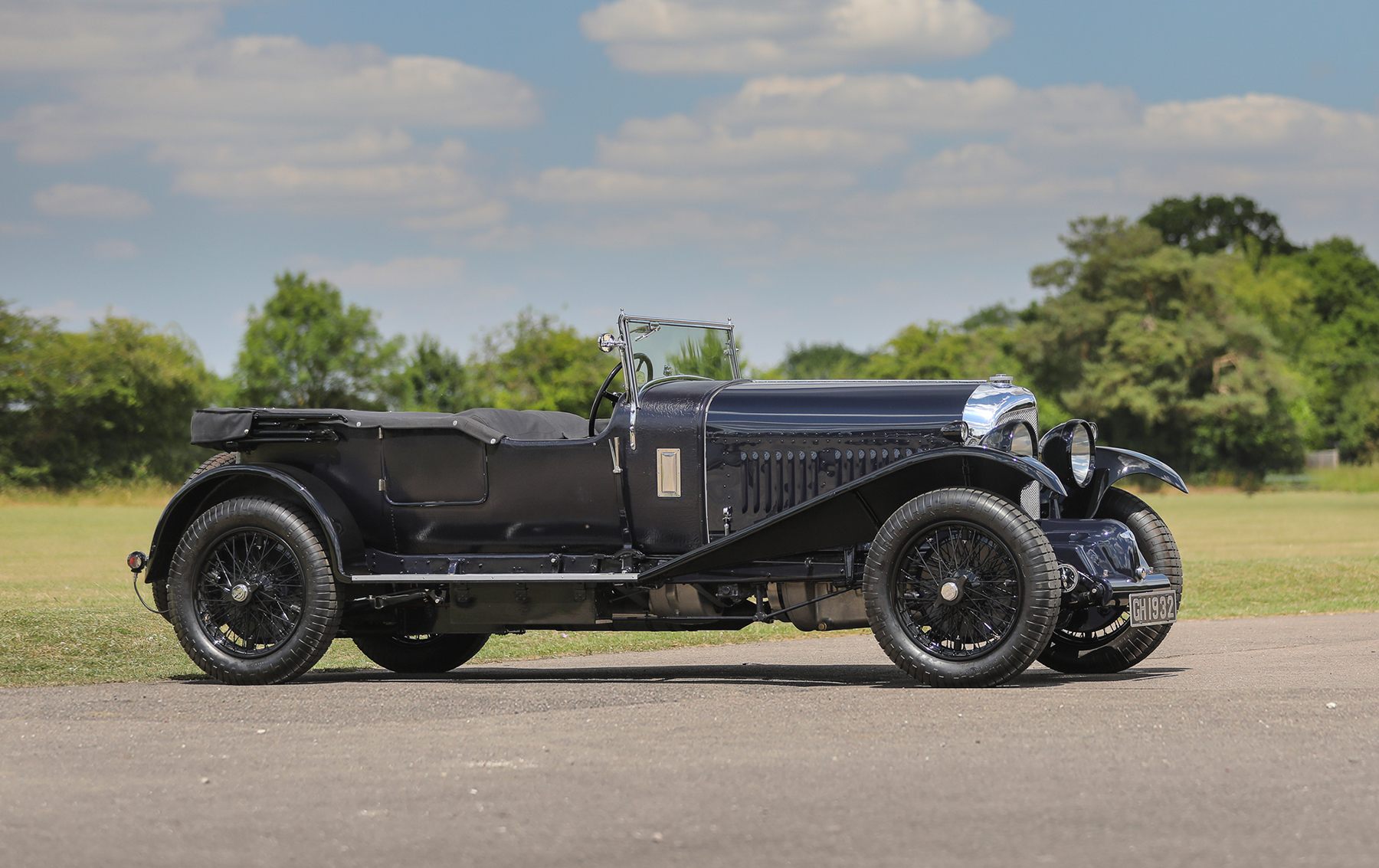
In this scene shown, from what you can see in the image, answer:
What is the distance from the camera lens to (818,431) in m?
9.54

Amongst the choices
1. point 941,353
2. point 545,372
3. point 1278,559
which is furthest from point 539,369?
point 1278,559

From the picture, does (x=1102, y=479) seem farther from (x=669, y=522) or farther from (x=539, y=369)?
(x=539, y=369)

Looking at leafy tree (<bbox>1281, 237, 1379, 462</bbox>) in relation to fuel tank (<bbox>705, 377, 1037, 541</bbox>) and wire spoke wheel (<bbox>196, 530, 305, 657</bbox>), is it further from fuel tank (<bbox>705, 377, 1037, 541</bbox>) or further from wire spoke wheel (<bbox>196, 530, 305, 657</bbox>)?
wire spoke wheel (<bbox>196, 530, 305, 657</bbox>)

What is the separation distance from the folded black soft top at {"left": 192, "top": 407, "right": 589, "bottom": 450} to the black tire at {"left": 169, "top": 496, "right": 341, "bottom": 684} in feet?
1.66

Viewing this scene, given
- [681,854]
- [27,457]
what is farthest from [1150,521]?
[27,457]

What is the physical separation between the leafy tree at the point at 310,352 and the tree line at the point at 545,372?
0.08 meters

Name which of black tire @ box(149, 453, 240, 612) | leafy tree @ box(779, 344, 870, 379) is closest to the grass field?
black tire @ box(149, 453, 240, 612)

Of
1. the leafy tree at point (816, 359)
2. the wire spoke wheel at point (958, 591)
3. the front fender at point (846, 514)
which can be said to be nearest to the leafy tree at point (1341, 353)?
the leafy tree at point (816, 359)

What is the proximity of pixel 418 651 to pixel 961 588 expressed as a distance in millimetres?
4283

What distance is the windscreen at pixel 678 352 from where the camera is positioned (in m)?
10.2

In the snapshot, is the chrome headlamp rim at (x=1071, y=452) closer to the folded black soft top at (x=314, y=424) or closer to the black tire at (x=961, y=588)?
the black tire at (x=961, y=588)

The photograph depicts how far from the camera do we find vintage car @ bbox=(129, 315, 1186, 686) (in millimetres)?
8875

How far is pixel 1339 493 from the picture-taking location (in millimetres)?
63000

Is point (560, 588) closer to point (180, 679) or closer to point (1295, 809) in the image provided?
point (180, 679)
